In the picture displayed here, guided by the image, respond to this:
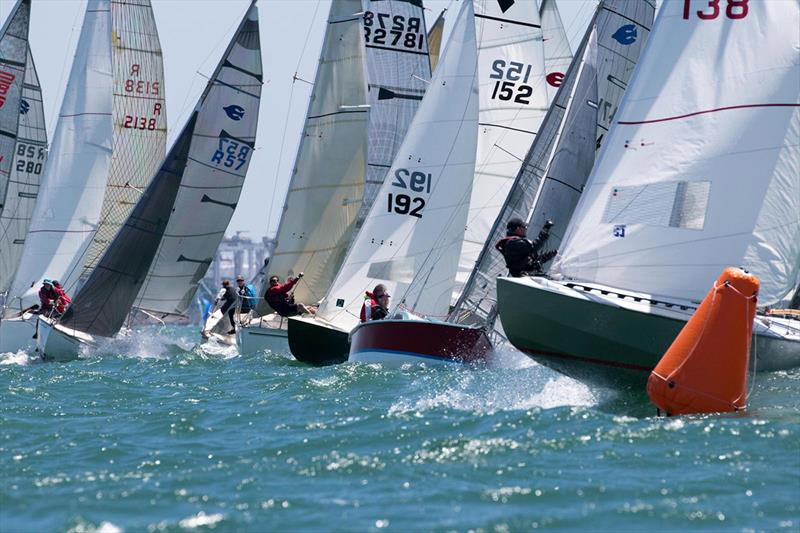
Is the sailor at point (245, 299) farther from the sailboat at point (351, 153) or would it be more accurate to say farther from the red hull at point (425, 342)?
the red hull at point (425, 342)

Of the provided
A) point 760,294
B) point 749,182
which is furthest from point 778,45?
point 760,294

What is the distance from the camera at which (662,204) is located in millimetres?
12555

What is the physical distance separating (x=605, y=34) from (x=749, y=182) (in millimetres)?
7615

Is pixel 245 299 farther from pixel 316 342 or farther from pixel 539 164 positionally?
pixel 539 164

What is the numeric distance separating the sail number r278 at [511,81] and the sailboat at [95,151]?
890 centimetres

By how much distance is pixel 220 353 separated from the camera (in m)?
23.7

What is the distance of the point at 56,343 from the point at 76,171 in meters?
5.62

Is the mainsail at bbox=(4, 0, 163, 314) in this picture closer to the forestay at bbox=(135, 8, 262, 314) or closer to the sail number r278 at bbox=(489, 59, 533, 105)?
the forestay at bbox=(135, 8, 262, 314)

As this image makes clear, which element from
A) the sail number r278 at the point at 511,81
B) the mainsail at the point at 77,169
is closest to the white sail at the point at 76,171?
the mainsail at the point at 77,169

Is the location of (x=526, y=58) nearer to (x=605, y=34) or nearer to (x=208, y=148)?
(x=605, y=34)

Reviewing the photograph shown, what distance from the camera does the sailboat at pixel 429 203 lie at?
746 inches

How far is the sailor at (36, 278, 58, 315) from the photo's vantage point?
24125 millimetres

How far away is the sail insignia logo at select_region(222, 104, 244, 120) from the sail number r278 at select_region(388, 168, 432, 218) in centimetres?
773

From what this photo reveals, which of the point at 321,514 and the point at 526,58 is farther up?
the point at 526,58
